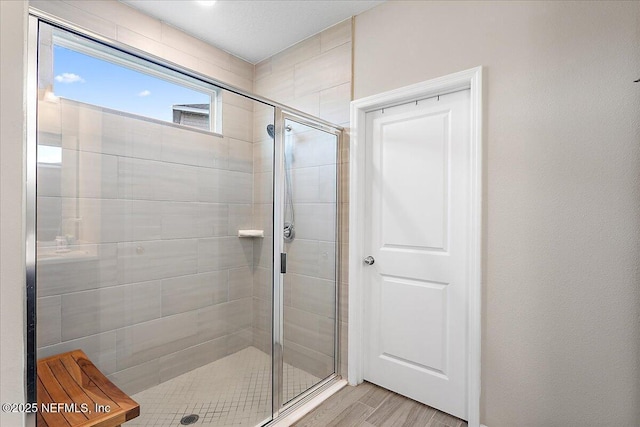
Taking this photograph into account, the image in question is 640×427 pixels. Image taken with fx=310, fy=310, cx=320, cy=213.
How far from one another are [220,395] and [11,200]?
1.44 metres

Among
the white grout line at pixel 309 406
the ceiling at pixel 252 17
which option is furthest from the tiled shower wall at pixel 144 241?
the ceiling at pixel 252 17

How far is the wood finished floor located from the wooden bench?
97cm

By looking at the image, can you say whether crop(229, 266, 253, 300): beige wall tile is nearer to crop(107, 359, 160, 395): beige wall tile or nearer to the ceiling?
crop(107, 359, 160, 395): beige wall tile

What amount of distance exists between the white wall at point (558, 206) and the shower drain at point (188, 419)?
1537mm

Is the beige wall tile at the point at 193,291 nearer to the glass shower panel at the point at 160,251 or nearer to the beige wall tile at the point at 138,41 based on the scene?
the glass shower panel at the point at 160,251

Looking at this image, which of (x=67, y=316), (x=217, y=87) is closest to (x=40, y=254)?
(x=67, y=316)

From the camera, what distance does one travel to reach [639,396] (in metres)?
1.31

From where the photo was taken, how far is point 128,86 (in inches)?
57.1

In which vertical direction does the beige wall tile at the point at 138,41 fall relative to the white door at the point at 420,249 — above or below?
above

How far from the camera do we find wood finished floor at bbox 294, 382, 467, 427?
1.80m

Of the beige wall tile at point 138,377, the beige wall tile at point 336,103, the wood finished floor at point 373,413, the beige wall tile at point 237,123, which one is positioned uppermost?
the beige wall tile at point 336,103

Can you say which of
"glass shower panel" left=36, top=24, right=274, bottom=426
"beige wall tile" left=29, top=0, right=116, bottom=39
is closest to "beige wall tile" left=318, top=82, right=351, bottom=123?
"glass shower panel" left=36, top=24, right=274, bottom=426

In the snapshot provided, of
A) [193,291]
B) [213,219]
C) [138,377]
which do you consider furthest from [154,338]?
[213,219]

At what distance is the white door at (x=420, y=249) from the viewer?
185cm
